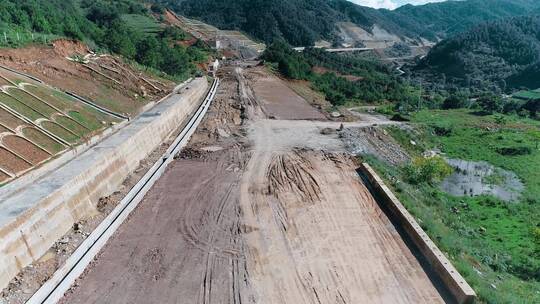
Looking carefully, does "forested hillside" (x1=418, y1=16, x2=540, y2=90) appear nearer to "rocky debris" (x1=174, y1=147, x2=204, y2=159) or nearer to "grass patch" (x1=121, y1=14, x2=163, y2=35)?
"grass patch" (x1=121, y1=14, x2=163, y2=35)

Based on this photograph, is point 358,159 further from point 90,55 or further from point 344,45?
point 344,45

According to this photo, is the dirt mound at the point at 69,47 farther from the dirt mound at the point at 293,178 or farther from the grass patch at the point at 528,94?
the grass patch at the point at 528,94

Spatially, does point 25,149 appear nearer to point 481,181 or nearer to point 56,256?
point 56,256

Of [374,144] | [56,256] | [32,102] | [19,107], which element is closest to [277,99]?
[374,144]

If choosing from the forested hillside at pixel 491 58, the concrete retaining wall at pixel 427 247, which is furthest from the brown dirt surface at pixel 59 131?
the forested hillside at pixel 491 58

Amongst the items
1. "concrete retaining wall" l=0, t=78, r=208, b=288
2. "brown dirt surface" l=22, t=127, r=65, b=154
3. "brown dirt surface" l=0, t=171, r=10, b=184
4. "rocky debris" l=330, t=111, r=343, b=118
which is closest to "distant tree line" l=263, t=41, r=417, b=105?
"rocky debris" l=330, t=111, r=343, b=118
